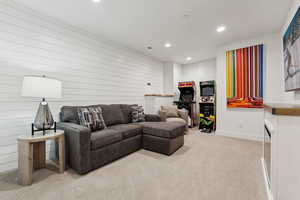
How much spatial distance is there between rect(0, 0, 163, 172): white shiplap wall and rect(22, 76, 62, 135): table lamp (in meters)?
0.44

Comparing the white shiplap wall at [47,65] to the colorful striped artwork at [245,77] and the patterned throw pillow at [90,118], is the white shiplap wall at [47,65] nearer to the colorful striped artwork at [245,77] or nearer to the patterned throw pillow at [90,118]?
the patterned throw pillow at [90,118]

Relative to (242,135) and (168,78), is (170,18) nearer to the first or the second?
(168,78)

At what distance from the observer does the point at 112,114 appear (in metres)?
2.97

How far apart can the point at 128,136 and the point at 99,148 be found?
0.62 metres

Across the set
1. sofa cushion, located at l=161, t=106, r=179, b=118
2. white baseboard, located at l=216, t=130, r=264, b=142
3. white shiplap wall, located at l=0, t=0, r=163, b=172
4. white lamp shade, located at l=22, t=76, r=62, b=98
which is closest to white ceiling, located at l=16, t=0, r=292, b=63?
white shiplap wall, located at l=0, t=0, r=163, b=172

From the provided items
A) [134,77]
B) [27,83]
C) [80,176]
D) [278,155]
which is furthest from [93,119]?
[278,155]

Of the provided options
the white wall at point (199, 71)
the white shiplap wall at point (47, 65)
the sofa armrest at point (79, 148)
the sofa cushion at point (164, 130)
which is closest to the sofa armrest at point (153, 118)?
the sofa cushion at point (164, 130)

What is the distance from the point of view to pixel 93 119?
237 centimetres

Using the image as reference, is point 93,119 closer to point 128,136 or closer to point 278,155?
point 128,136

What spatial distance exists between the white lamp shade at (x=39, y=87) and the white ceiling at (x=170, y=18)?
1.30m

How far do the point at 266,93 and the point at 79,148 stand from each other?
4.23 meters

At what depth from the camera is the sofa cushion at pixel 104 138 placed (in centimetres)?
196

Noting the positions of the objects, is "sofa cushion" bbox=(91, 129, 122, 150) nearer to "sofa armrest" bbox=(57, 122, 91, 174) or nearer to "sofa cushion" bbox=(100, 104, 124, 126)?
"sofa armrest" bbox=(57, 122, 91, 174)

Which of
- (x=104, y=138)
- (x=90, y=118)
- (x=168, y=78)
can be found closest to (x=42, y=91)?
(x=90, y=118)
